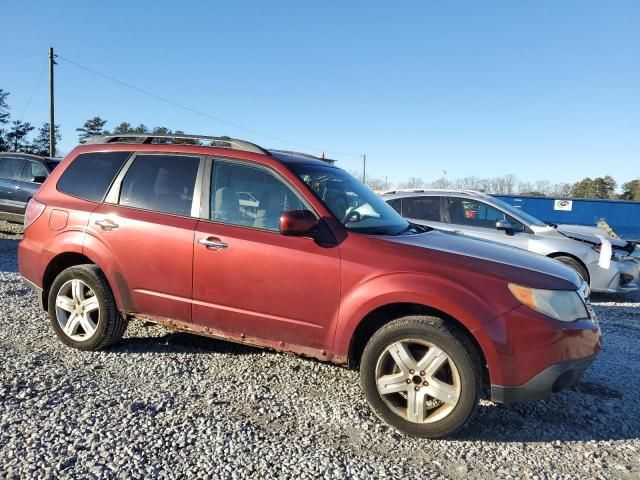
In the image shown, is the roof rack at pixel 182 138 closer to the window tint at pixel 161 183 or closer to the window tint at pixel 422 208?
the window tint at pixel 161 183

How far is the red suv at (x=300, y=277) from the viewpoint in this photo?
9.56ft

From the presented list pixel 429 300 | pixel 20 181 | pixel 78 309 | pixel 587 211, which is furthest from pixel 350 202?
pixel 587 211

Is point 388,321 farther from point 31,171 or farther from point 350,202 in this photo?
point 31,171

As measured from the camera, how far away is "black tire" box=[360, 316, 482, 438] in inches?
114

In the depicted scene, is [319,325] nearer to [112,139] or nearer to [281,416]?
[281,416]

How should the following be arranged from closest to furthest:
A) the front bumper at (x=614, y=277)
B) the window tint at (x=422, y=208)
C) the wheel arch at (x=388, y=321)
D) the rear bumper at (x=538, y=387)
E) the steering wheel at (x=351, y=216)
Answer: the rear bumper at (x=538, y=387)
the wheel arch at (x=388, y=321)
the steering wheel at (x=351, y=216)
the front bumper at (x=614, y=277)
the window tint at (x=422, y=208)

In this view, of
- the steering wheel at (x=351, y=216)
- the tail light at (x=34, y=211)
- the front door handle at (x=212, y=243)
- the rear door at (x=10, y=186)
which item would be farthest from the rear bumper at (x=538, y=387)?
the rear door at (x=10, y=186)

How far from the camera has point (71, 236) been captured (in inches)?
161

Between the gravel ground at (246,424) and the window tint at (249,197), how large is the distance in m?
1.28

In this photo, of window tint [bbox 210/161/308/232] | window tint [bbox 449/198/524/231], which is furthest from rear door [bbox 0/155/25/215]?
window tint [bbox 449/198/524/231]

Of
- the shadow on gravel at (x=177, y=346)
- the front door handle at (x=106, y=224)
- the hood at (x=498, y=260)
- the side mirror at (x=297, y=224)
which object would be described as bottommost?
the shadow on gravel at (x=177, y=346)

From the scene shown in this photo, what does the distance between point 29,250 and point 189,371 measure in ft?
6.48

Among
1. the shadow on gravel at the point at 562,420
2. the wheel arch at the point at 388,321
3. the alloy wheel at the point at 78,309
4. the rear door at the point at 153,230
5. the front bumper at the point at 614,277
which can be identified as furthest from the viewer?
the front bumper at the point at 614,277

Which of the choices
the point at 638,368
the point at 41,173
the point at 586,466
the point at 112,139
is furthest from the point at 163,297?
the point at 41,173
